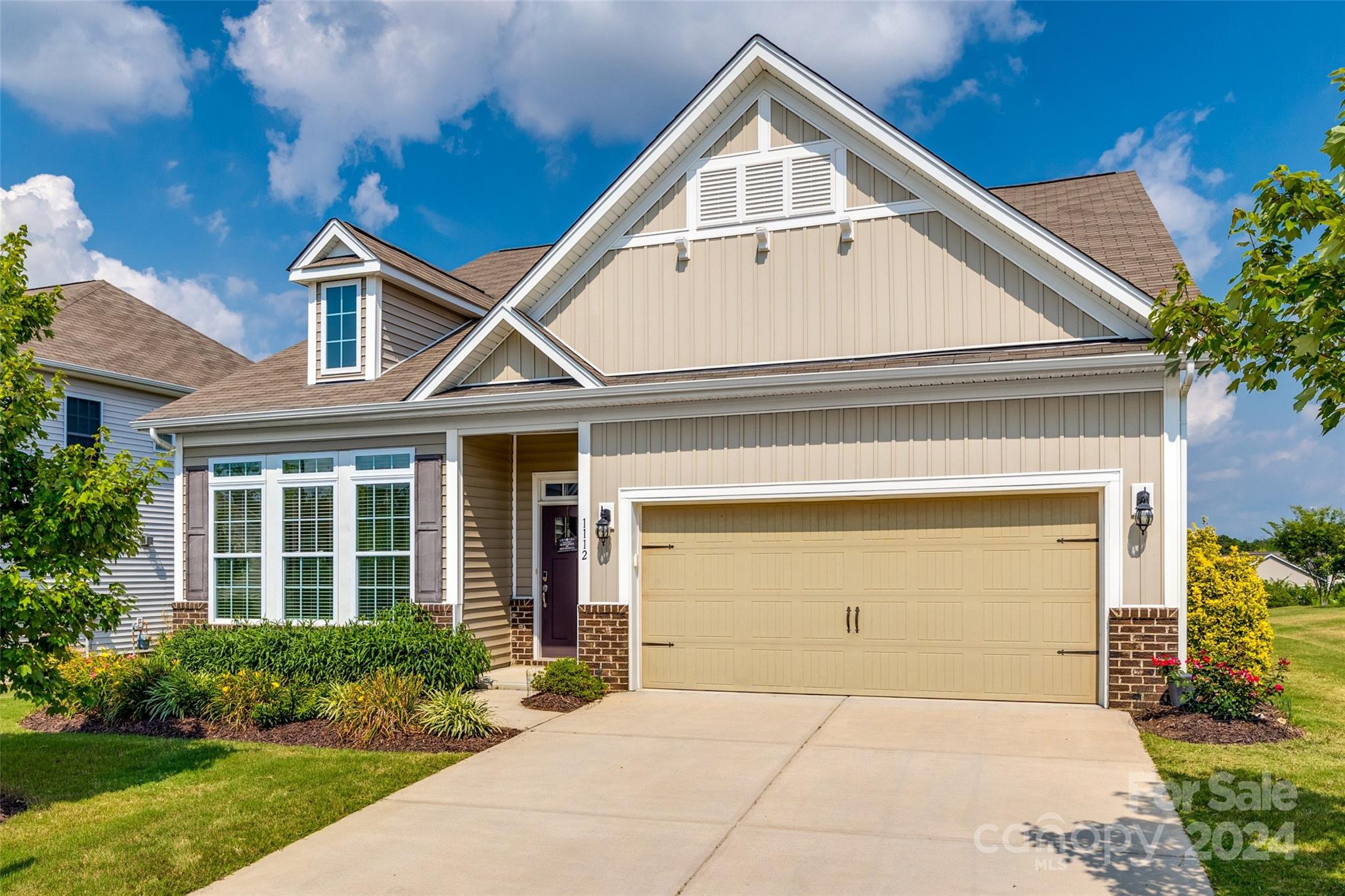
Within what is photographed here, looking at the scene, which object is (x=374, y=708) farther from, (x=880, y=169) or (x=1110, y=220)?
(x=1110, y=220)

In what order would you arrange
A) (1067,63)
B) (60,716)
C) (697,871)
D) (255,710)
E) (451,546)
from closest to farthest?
(697,871) < (255,710) < (60,716) < (451,546) < (1067,63)

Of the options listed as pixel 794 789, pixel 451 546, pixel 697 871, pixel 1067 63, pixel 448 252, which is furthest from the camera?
pixel 448 252

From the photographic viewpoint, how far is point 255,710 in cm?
1008

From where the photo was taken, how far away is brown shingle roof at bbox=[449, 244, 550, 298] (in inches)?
690

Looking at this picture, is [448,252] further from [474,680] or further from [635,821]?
[635,821]

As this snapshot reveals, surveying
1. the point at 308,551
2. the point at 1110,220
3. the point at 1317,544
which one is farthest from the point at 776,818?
the point at 1317,544

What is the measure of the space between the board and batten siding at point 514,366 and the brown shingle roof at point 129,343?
30.5ft

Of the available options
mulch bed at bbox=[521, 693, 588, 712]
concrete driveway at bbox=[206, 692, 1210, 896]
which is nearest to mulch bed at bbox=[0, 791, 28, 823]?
concrete driveway at bbox=[206, 692, 1210, 896]

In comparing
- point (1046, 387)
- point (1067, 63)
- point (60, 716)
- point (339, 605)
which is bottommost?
point (60, 716)

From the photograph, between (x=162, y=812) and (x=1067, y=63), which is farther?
(x=1067, y=63)

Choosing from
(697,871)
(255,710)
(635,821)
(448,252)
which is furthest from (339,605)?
(448,252)

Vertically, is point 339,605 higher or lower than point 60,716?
higher

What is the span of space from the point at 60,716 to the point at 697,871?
846cm

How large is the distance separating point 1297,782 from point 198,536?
13.3 m
